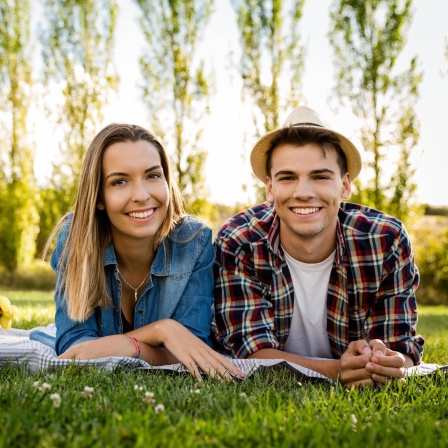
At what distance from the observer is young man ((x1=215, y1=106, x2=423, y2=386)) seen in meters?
3.86

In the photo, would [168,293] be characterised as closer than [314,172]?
No

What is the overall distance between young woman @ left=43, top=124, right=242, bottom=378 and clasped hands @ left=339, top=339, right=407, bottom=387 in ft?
2.90

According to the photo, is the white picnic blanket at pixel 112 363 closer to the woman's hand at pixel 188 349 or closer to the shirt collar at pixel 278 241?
the woman's hand at pixel 188 349

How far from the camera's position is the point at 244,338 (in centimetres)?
390

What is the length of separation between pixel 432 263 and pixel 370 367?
1328 cm

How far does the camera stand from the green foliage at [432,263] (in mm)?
15633

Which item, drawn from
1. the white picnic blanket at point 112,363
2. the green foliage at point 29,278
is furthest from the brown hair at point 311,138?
the green foliage at point 29,278

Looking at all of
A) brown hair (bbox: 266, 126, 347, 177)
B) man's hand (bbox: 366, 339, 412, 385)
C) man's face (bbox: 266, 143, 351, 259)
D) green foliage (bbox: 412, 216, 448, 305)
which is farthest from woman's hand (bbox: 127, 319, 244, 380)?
green foliage (bbox: 412, 216, 448, 305)

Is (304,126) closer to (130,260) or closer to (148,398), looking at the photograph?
(130,260)

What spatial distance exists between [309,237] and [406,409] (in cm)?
141

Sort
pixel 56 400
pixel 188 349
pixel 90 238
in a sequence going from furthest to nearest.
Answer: pixel 90 238 < pixel 188 349 < pixel 56 400

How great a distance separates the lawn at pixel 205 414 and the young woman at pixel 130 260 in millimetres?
729

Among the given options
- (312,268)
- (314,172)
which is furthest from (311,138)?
(312,268)

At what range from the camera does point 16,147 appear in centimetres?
1836
